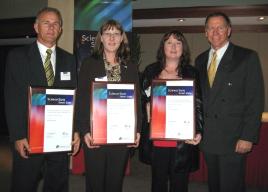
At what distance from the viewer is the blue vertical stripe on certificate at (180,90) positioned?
7.51ft

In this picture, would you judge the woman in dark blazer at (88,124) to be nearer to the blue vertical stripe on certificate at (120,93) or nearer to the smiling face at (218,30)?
the blue vertical stripe on certificate at (120,93)

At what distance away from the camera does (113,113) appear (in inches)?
86.9

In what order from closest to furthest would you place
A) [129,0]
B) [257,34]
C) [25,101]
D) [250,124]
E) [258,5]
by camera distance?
[25,101] → [250,124] → [129,0] → [258,5] → [257,34]

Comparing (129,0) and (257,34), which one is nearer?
(129,0)

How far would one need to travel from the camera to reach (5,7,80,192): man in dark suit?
2148 mm

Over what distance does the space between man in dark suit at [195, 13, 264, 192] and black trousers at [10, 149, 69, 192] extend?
118cm

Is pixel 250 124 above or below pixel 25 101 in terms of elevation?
below

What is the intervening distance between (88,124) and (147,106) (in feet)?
1.71

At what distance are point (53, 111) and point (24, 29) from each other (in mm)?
5224

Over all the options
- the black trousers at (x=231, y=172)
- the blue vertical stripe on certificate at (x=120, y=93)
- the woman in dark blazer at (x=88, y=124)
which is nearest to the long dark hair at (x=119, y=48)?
the woman in dark blazer at (x=88, y=124)

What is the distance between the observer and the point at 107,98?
2180mm

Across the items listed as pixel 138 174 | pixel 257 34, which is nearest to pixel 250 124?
pixel 138 174

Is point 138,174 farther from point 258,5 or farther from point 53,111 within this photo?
point 258,5

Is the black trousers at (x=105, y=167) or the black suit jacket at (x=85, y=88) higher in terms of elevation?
the black suit jacket at (x=85, y=88)
